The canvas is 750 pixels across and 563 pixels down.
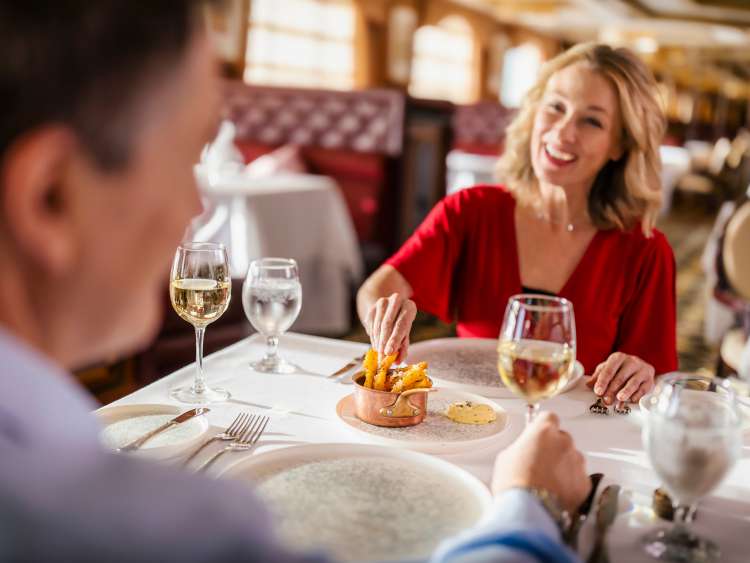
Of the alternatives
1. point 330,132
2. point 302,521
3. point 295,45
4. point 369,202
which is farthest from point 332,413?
point 295,45

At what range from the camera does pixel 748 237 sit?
309 centimetres

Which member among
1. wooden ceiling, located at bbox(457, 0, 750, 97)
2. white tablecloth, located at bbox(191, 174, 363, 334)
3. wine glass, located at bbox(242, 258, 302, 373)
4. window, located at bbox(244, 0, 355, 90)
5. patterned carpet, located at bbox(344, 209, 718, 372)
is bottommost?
patterned carpet, located at bbox(344, 209, 718, 372)

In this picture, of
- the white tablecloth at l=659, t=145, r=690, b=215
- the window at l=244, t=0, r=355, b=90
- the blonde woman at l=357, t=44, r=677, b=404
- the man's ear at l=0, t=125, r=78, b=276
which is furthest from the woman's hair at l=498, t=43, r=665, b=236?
the white tablecloth at l=659, t=145, r=690, b=215

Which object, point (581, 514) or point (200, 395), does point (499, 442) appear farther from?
point (200, 395)

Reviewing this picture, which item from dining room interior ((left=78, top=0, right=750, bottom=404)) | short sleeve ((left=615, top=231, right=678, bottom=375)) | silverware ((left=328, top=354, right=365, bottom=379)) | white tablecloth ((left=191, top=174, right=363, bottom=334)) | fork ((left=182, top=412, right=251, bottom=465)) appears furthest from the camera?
white tablecloth ((left=191, top=174, right=363, bottom=334))

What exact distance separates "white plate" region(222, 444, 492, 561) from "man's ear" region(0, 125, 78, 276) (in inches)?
15.1

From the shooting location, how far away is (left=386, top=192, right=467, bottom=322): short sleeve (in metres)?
2.02

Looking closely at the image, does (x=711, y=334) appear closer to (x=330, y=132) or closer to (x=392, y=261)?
(x=330, y=132)

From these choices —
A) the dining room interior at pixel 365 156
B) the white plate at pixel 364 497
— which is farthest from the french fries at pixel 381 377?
the dining room interior at pixel 365 156

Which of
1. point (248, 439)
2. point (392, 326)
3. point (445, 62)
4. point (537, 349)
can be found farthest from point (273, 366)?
point (445, 62)

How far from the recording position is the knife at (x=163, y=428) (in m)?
1.05

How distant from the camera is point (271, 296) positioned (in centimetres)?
144

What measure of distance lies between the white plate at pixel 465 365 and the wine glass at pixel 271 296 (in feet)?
0.85

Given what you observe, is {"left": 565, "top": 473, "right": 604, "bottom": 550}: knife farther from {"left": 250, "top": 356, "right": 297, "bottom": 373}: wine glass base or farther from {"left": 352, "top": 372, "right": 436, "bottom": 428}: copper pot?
{"left": 250, "top": 356, "right": 297, "bottom": 373}: wine glass base
